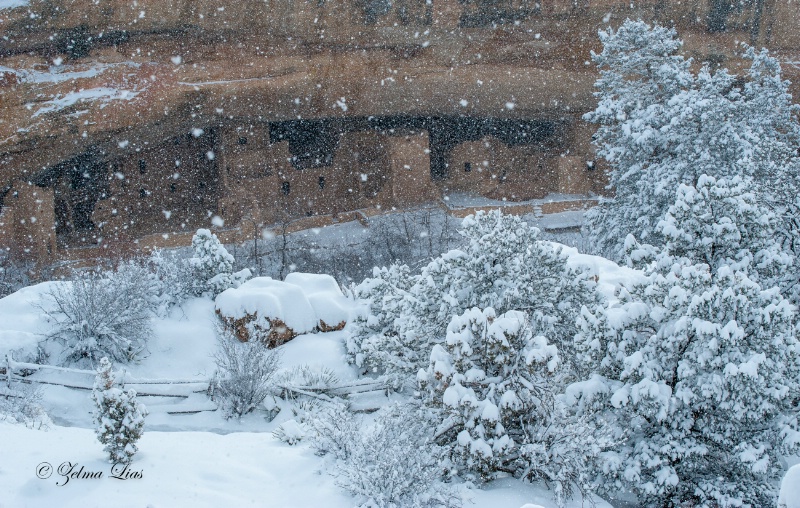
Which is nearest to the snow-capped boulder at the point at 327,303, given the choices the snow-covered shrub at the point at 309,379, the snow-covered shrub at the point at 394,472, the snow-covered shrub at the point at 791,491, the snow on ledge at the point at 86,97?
the snow-covered shrub at the point at 309,379

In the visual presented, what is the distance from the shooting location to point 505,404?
622 cm

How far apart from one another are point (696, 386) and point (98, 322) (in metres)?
8.67

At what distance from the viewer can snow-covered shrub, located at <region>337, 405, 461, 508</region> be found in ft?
18.8

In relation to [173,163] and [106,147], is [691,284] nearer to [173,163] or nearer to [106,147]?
[106,147]

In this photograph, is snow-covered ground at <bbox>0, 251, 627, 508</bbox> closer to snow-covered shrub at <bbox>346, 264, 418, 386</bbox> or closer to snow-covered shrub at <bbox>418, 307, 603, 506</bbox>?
snow-covered shrub at <bbox>418, 307, 603, 506</bbox>

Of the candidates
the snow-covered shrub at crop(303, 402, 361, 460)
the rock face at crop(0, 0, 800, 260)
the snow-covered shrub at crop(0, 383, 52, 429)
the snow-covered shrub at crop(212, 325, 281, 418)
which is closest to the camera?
the snow-covered shrub at crop(303, 402, 361, 460)

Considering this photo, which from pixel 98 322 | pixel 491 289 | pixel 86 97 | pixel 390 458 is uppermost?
pixel 86 97

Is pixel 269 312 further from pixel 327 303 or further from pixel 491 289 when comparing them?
pixel 491 289

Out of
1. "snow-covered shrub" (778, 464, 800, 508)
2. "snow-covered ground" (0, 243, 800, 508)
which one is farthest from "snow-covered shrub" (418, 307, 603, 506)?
"snow-covered shrub" (778, 464, 800, 508)

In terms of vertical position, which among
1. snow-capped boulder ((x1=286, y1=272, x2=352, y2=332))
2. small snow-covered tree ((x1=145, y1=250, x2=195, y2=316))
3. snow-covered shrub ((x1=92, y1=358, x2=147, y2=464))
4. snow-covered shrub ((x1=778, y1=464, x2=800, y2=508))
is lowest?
snow-capped boulder ((x1=286, y1=272, x2=352, y2=332))

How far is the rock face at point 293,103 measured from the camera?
58.9 ft

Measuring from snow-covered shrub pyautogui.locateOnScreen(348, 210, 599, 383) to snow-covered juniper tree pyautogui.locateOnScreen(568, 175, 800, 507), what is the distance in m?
0.84

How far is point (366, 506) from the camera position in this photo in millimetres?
5605

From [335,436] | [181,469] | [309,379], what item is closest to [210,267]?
[309,379]
